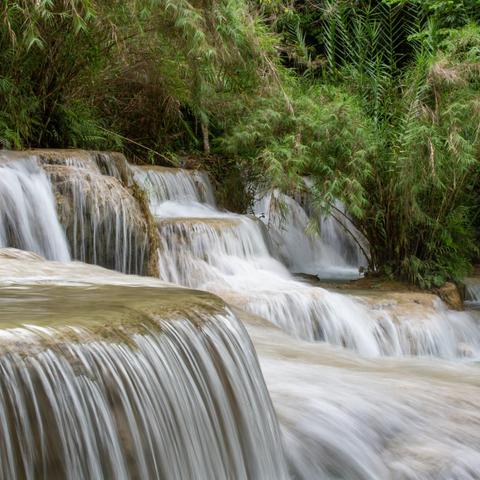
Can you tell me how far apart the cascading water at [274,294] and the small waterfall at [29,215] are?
4.29ft

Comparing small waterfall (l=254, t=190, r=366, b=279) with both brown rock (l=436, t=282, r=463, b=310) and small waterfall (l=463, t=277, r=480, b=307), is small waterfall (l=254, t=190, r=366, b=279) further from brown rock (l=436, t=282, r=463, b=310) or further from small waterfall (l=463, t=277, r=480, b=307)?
brown rock (l=436, t=282, r=463, b=310)

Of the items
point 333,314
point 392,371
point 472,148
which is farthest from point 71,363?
point 472,148

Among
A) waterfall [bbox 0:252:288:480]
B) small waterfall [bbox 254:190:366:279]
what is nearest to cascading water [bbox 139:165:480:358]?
small waterfall [bbox 254:190:366:279]

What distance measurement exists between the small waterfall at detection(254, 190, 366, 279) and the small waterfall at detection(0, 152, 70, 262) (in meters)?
3.80

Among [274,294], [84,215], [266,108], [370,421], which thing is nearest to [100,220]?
[84,215]

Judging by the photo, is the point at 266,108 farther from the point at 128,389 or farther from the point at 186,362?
the point at 128,389

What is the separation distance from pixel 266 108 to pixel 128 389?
7.25m

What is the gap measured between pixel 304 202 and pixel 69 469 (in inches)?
323

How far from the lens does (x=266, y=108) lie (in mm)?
9812

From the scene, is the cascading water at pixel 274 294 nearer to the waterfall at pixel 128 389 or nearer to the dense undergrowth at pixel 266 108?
the dense undergrowth at pixel 266 108

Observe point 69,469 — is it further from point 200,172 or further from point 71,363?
point 200,172

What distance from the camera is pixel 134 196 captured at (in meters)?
6.99

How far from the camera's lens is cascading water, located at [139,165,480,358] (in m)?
6.77

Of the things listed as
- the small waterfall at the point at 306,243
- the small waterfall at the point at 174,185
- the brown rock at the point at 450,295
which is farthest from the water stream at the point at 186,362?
the small waterfall at the point at 306,243
